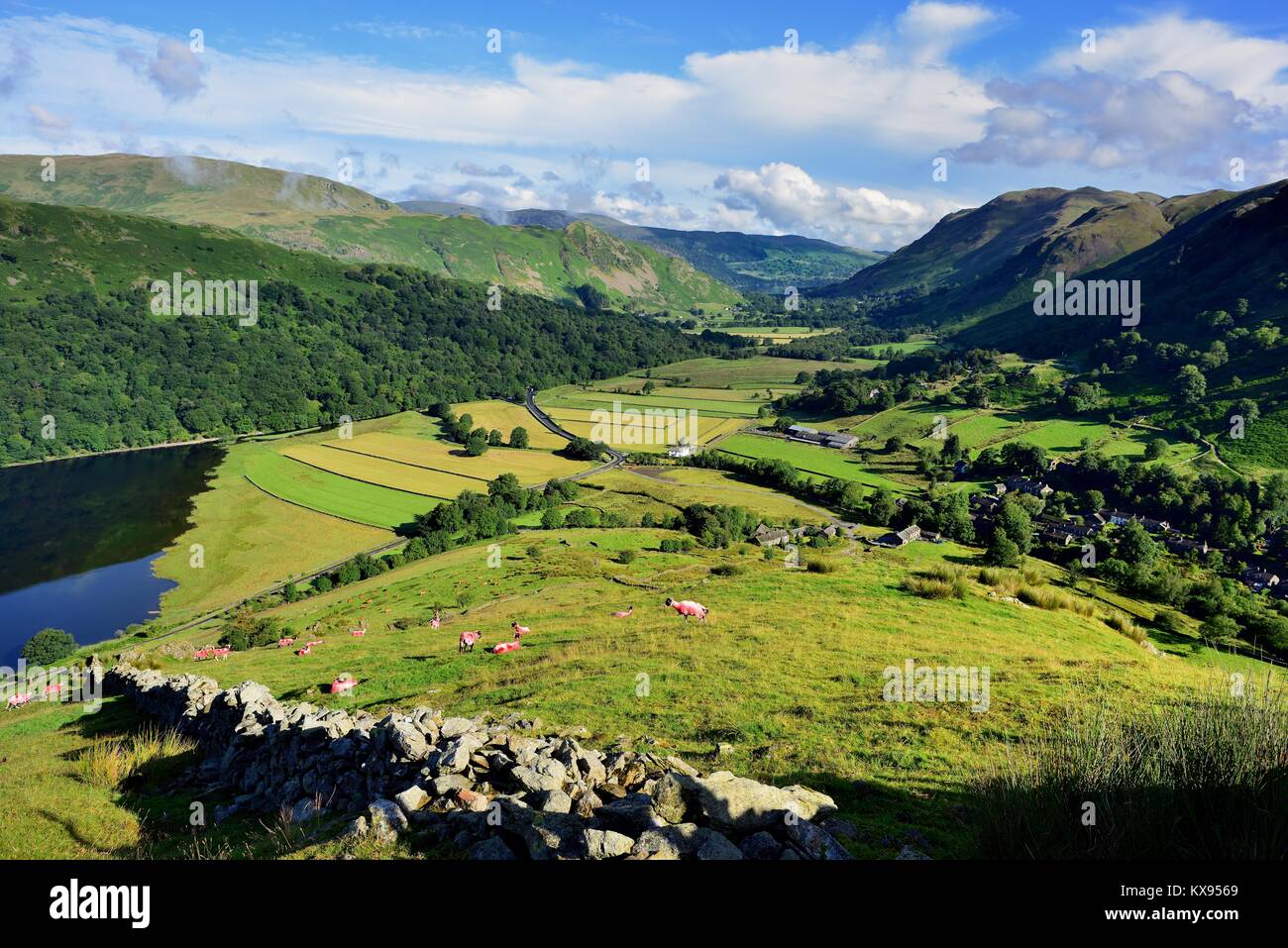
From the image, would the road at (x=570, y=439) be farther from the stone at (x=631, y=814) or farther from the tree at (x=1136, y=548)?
the stone at (x=631, y=814)

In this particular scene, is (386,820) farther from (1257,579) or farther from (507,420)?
(507,420)

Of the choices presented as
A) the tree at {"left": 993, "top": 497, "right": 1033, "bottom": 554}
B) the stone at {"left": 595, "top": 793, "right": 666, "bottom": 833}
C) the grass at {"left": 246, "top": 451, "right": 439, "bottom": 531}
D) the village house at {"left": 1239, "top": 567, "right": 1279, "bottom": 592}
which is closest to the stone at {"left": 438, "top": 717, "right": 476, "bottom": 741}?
the stone at {"left": 595, "top": 793, "right": 666, "bottom": 833}

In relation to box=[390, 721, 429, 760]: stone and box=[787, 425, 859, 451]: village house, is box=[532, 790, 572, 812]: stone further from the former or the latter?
box=[787, 425, 859, 451]: village house

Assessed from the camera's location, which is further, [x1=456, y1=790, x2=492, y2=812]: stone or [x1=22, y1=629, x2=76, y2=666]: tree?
[x1=22, y1=629, x2=76, y2=666]: tree

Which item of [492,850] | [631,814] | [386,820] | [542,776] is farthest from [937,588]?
[386,820]
